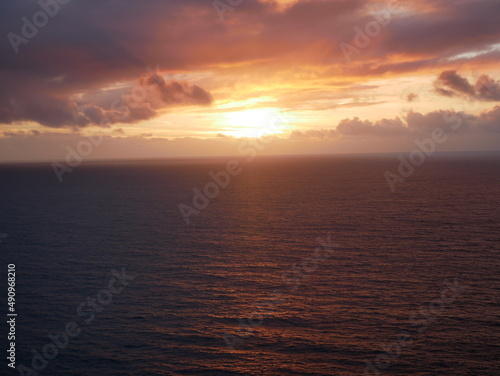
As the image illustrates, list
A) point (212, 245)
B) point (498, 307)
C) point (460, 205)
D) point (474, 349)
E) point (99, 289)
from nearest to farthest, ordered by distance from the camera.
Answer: point (474, 349), point (498, 307), point (99, 289), point (212, 245), point (460, 205)

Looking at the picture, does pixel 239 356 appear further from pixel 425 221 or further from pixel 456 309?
pixel 425 221

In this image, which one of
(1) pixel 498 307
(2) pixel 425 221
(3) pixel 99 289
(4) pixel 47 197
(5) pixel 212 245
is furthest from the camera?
(4) pixel 47 197

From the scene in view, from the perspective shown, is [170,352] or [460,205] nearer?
[170,352]

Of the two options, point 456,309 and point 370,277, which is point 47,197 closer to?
point 370,277

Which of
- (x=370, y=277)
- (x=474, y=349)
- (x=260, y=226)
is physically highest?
(x=260, y=226)

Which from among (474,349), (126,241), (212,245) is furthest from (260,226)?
(474,349)

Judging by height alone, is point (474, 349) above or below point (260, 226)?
below
